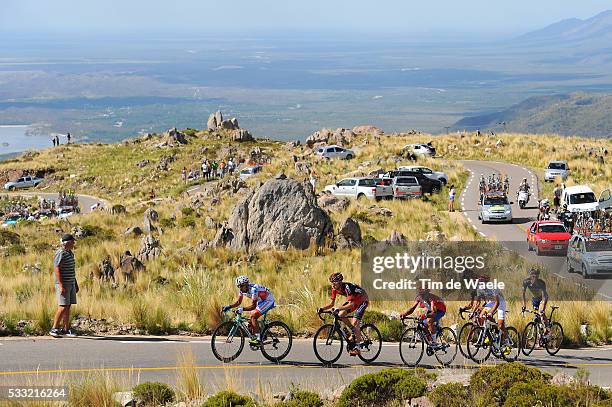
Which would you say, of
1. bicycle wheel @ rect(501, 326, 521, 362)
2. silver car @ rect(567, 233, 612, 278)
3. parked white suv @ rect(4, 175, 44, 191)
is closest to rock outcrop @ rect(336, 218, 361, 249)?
silver car @ rect(567, 233, 612, 278)

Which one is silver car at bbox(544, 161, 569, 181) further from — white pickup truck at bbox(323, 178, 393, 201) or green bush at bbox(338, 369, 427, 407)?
green bush at bbox(338, 369, 427, 407)

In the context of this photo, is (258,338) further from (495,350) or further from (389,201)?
(389,201)

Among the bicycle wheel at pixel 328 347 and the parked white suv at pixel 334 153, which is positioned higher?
the parked white suv at pixel 334 153

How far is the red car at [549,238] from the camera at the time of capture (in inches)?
1141

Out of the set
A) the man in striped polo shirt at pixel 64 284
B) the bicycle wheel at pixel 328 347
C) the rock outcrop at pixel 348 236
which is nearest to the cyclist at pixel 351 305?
the bicycle wheel at pixel 328 347

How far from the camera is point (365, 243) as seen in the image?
29.2 metres

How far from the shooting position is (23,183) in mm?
75625

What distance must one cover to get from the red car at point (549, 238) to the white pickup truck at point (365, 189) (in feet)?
52.6

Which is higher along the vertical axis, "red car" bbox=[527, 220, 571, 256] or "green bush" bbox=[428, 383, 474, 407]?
"green bush" bbox=[428, 383, 474, 407]

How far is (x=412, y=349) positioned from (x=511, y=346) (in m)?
1.87

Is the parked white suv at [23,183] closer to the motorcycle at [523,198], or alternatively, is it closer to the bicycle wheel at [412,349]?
the motorcycle at [523,198]

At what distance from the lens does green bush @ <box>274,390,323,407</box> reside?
10.2 metres

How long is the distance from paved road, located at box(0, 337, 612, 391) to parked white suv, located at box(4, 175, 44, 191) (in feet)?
212

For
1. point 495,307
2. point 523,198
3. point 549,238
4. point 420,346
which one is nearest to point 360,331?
point 420,346
